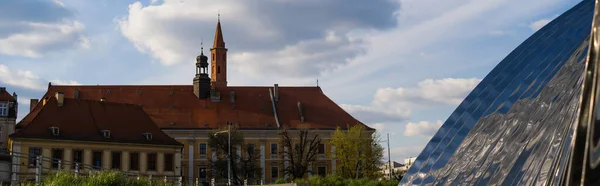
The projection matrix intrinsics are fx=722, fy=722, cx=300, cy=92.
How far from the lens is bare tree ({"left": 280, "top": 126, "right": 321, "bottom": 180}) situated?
6781 cm

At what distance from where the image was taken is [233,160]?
2697 inches

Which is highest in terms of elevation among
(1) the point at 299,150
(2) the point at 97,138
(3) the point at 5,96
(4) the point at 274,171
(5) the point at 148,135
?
(3) the point at 5,96

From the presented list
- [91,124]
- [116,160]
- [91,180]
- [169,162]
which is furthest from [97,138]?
[91,180]

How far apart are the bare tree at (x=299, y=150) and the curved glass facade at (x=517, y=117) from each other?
52.2 metres

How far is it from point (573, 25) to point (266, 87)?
69025 millimetres

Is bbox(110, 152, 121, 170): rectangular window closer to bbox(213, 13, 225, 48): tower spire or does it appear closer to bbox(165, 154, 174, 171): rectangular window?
bbox(165, 154, 174, 171): rectangular window

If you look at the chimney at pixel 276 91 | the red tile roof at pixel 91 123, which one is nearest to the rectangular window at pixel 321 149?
the chimney at pixel 276 91

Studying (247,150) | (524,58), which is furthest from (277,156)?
(524,58)

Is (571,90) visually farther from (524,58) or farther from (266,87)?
(266,87)

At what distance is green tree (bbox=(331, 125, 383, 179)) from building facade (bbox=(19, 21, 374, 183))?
4.72m

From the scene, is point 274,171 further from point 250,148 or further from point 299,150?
point 299,150

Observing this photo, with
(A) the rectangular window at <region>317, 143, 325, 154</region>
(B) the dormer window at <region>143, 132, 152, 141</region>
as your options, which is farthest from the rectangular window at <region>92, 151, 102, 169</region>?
(A) the rectangular window at <region>317, 143, 325, 154</region>

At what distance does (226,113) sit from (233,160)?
9612mm

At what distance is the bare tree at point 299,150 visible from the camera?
6781cm
